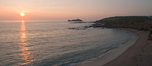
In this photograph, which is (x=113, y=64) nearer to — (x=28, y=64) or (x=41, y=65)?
(x=41, y=65)

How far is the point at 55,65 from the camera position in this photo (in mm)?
8516

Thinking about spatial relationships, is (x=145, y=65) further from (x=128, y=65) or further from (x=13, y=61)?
(x=13, y=61)

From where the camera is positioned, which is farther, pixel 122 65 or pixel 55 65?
pixel 55 65

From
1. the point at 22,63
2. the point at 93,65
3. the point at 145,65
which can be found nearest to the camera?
the point at 145,65

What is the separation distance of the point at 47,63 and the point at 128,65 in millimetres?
5723

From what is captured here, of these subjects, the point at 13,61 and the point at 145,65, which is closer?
the point at 145,65

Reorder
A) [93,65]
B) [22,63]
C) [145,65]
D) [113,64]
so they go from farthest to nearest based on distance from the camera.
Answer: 1. [22,63]
2. [93,65]
3. [113,64]
4. [145,65]

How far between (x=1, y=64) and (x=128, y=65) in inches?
351

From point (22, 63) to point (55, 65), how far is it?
262cm

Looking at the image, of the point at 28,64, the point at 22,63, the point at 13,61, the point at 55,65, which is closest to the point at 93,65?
the point at 55,65

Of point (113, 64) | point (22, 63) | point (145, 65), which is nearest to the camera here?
point (145, 65)

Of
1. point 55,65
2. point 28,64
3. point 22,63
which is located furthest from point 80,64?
point 22,63

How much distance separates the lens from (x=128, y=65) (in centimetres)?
725

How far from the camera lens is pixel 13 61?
9297mm
